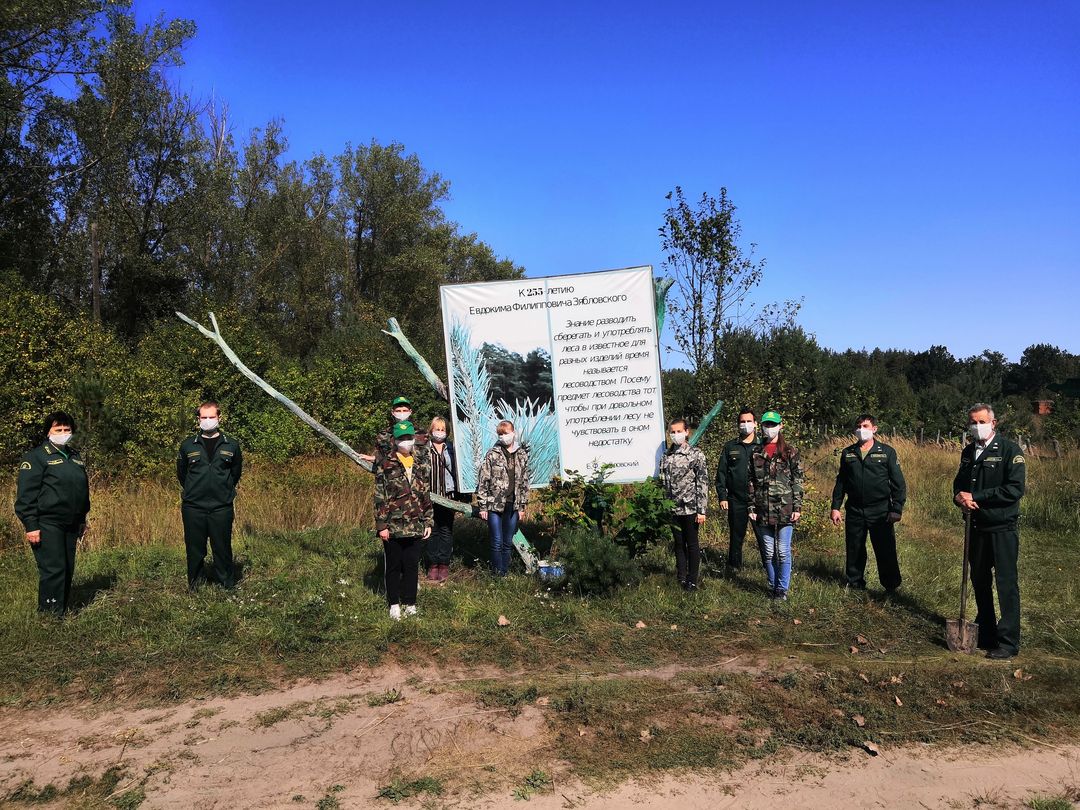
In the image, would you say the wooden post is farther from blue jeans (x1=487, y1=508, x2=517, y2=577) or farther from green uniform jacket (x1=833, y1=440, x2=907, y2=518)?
green uniform jacket (x1=833, y1=440, x2=907, y2=518)

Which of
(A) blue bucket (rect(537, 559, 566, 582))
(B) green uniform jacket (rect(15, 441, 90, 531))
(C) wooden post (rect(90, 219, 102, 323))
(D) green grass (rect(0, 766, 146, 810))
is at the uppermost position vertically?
(C) wooden post (rect(90, 219, 102, 323))

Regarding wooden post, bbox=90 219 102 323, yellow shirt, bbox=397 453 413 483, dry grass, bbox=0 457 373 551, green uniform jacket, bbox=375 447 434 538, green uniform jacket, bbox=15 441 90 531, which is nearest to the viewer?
green uniform jacket, bbox=15 441 90 531

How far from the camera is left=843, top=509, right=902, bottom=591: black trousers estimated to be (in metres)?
6.72

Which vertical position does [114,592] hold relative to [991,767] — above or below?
above

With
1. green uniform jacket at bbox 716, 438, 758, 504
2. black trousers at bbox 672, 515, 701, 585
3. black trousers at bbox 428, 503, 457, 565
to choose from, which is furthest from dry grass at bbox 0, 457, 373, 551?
green uniform jacket at bbox 716, 438, 758, 504

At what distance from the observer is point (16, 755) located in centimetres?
396

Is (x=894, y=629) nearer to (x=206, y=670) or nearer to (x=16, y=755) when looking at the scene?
(x=206, y=670)

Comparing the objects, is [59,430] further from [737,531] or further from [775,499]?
[737,531]

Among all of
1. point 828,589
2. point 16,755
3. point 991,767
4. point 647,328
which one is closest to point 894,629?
point 828,589

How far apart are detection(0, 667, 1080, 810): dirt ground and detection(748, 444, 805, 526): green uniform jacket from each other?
2496 mm

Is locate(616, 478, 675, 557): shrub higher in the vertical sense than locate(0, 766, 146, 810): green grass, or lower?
higher

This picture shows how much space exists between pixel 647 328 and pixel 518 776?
486 centimetres

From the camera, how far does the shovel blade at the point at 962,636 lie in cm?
544

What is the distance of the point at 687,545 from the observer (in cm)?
706
